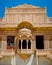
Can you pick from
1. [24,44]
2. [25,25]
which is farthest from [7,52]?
[25,25]

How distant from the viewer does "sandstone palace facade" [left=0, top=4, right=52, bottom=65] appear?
3666cm

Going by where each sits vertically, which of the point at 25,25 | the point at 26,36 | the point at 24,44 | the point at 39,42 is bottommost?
the point at 24,44

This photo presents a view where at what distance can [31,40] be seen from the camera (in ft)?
123

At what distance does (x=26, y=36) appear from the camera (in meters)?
37.4

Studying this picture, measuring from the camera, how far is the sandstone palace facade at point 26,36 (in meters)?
36.7

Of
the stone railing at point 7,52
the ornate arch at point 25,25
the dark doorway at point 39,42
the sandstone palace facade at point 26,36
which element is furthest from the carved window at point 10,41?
the dark doorway at point 39,42

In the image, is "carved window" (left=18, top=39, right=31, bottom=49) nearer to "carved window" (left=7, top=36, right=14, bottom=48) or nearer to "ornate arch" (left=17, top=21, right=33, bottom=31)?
"carved window" (left=7, top=36, right=14, bottom=48)

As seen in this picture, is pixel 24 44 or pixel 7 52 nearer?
pixel 7 52

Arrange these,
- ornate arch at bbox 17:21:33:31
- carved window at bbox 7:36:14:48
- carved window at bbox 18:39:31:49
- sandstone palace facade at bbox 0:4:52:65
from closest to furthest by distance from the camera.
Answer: sandstone palace facade at bbox 0:4:52:65 → carved window at bbox 18:39:31:49 → ornate arch at bbox 17:21:33:31 → carved window at bbox 7:36:14:48

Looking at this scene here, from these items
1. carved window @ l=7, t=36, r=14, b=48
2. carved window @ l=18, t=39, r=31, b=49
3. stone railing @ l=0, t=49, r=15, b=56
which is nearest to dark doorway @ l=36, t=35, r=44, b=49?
carved window @ l=18, t=39, r=31, b=49

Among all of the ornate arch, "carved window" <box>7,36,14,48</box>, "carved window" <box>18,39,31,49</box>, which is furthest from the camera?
"carved window" <box>7,36,14,48</box>

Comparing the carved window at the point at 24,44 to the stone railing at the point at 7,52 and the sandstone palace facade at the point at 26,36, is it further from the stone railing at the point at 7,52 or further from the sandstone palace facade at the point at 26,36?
the stone railing at the point at 7,52

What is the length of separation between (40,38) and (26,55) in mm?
4561

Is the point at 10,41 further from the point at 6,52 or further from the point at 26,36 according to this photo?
the point at 26,36
